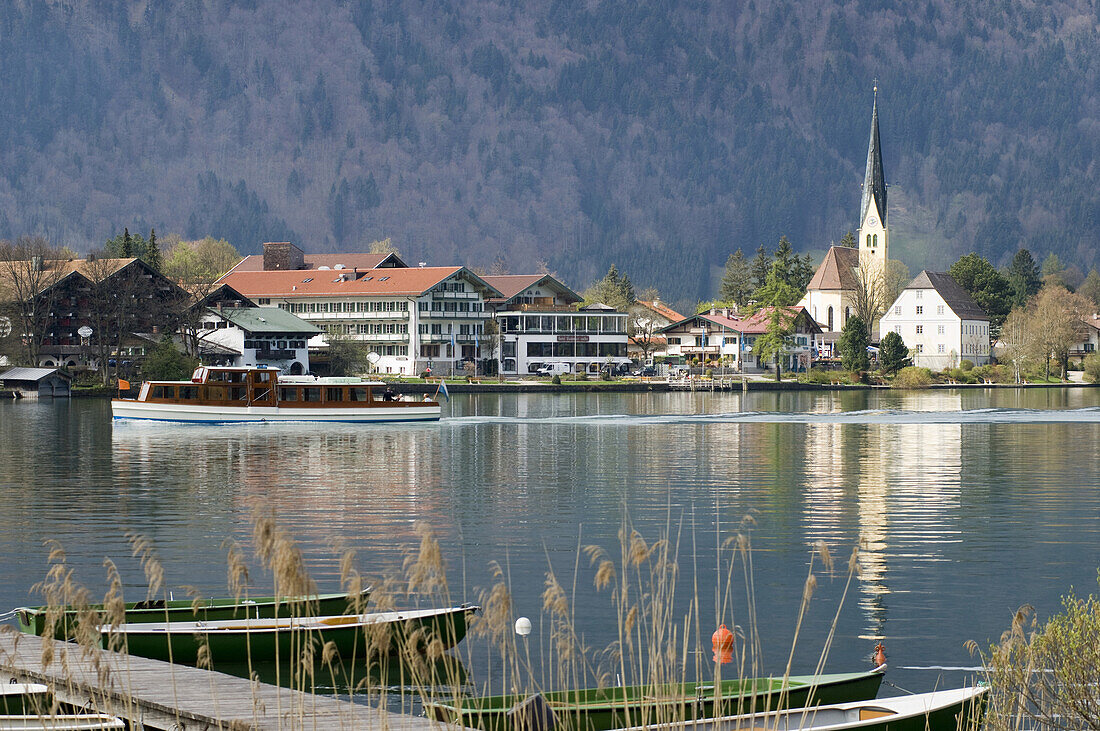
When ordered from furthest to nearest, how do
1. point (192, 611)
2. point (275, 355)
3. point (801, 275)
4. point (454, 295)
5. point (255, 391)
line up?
point (801, 275), point (454, 295), point (275, 355), point (255, 391), point (192, 611)

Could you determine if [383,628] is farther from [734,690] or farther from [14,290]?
[14,290]

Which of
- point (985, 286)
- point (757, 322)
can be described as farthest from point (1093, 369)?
point (757, 322)

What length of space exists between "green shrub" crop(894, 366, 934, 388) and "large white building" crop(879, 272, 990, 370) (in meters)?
18.6

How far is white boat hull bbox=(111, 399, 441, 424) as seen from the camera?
62.3m

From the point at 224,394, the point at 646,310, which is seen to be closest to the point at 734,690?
the point at 224,394

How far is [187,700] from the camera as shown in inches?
429

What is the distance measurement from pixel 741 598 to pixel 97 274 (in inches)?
3010

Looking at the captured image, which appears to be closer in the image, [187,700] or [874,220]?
[187,700]

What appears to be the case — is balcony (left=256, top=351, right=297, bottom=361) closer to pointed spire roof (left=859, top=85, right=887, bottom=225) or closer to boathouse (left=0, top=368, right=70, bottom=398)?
boathouse (left=0, top=368, right=70, bottom=398)

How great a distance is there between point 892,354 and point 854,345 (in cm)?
420

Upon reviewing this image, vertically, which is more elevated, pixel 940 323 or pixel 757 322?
pixel 940 323

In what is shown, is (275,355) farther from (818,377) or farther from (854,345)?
(854,345)

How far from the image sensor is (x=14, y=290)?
283ft

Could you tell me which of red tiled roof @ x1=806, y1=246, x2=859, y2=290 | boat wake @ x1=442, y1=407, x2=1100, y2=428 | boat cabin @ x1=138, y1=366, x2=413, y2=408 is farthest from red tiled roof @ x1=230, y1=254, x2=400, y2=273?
boat wake @ x1=442, y1=407, x2=1100, y2=428
